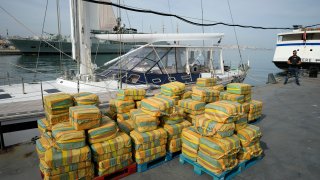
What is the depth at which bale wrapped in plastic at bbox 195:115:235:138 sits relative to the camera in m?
4.29

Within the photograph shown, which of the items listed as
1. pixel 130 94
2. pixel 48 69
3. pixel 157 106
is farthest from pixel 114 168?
pixel 48 69

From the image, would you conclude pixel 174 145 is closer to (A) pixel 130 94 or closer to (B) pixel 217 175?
(B) pixel 217 175

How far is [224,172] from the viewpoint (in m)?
4.11

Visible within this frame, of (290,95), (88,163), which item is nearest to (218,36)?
(290,95)

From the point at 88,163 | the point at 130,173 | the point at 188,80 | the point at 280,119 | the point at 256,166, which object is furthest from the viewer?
the point at 188,80

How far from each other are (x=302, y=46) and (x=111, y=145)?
23.5 meters

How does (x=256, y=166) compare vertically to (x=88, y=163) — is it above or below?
below

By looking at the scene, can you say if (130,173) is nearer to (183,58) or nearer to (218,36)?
(183,58)

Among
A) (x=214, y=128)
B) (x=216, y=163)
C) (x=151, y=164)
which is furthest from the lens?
(x=151, y=164)

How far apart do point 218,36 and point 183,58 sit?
219 cm

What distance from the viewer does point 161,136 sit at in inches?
180

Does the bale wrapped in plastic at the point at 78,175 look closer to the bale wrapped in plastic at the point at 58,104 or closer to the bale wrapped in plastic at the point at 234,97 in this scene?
the bale wrapped in plastic at the point at 58,104

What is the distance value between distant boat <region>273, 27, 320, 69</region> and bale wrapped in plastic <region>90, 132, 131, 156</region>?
22.4 m

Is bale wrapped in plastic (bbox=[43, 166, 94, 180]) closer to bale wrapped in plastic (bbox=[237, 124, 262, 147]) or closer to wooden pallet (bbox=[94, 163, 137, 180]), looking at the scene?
wooden pallet (bbox=[94, 163, 137, 180])
